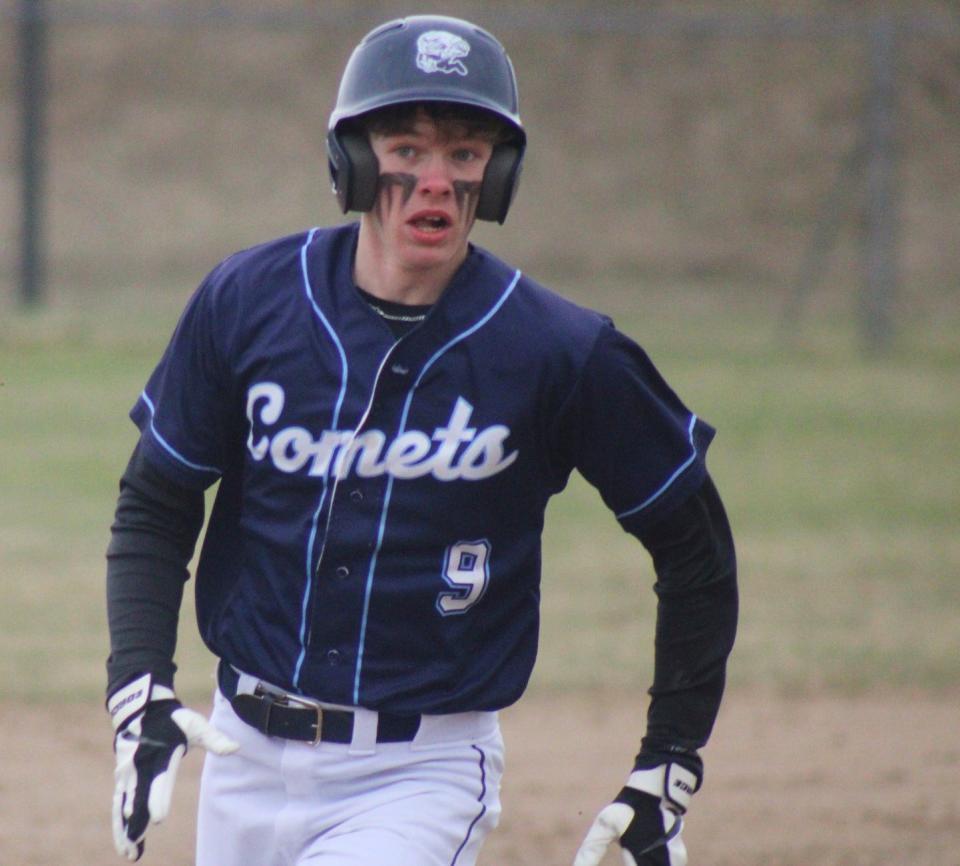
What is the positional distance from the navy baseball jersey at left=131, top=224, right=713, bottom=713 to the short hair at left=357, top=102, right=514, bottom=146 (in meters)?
0.22

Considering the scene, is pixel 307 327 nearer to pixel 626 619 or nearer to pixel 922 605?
pixel 626 619

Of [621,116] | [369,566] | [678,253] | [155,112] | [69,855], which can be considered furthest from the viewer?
[155,112]

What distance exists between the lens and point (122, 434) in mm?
10500

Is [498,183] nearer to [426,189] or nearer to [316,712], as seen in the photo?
[426,189]

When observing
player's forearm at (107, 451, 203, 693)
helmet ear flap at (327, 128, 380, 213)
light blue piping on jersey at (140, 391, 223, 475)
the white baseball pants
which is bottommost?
the white baseball pants

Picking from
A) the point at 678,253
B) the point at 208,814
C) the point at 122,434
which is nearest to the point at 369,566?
the point at 208,814

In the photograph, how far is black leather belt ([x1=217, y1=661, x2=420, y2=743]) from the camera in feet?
8.50

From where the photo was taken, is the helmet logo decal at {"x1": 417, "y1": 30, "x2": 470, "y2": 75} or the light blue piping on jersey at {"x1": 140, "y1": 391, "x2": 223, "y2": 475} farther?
the light blue piping on jersey at {"x1": 140, "y1": 391, "x2": 223, "y2": 475}

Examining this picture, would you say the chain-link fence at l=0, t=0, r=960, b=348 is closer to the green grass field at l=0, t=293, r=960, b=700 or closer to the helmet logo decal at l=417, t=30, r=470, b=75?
the green grass field at l=0, t=293, r=960, b=700

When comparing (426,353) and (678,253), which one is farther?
(678,253)

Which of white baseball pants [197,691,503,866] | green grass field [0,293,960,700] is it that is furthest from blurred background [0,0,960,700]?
white baseball pants [197,691,503,866]

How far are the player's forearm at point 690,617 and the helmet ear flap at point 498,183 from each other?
1.79 feet

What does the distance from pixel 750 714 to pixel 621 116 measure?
13754mm

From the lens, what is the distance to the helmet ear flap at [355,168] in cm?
258
